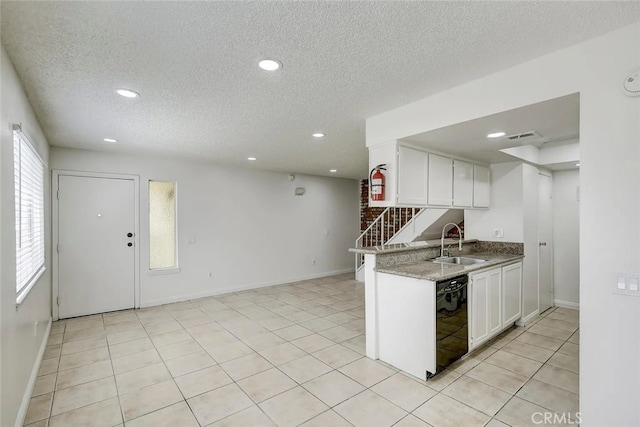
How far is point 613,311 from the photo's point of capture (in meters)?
1.71

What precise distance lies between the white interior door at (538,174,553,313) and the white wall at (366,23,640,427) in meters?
3.04

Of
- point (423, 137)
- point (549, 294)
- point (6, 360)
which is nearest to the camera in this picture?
point (6, 360)

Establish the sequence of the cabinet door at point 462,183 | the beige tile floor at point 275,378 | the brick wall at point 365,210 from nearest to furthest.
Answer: the beige tile floor at point 275,378 < the cabinet door at point 462,183 < the brick wall at point 365,210

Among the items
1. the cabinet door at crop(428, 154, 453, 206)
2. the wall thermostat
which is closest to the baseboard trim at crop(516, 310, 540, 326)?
the cabinet door at crop(428, 154, 453, 206)

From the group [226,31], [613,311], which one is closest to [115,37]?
[226,31]

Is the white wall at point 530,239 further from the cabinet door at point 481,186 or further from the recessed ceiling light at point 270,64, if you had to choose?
the recessed ceiling light at point 270,64

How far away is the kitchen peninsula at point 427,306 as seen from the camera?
106 inches

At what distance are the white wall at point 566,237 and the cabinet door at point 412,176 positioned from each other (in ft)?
9.98

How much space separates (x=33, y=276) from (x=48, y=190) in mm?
1806

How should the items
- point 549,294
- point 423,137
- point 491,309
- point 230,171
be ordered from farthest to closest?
point 230,171 < point 549,294 < point 491,309 < point 423,137

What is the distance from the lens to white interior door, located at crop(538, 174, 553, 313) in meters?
4.45

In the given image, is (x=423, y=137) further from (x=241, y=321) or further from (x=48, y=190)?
(x=48, y=190)

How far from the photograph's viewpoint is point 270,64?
6.56 feet

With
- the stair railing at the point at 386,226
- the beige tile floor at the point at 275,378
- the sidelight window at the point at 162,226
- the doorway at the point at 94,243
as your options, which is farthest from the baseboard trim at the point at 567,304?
the doorway at the point at 94,243
